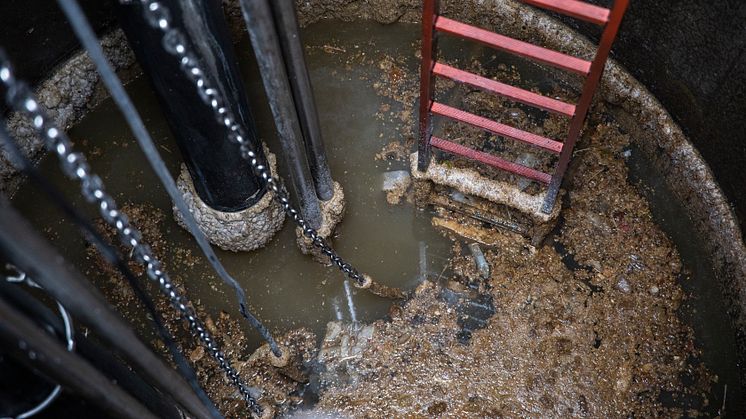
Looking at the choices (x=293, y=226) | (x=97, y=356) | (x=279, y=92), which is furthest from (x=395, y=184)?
(x=97, y=356)

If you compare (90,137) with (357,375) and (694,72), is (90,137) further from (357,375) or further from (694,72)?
(694,72)

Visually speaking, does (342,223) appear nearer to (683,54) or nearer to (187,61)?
(187,61)

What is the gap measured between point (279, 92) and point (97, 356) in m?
1.13

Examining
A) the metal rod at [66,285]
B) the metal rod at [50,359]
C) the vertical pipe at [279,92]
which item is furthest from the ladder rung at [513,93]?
the metal rod at [50,359]

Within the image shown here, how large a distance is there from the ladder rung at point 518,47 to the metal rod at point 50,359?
74.2 inches

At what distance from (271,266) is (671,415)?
2.12 m

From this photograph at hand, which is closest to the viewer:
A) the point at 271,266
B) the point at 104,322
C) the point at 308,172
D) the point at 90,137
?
the point at 104,322

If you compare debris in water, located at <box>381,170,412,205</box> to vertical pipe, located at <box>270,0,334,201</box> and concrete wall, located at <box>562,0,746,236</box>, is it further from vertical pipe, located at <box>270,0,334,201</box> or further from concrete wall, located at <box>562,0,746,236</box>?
Answer: concrete wall, located at <box>562,0,746,236</box>

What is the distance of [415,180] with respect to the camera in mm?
3580

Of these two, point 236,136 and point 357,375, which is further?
point 357,375

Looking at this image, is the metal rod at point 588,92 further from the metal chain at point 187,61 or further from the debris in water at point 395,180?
the metal chain at point 187,61

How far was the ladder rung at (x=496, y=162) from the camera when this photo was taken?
10.9ft

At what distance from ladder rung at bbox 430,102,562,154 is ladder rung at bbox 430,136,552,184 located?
0.63 feet

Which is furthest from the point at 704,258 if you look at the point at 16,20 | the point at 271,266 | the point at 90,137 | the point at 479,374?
the point at 16,20
